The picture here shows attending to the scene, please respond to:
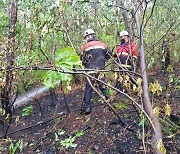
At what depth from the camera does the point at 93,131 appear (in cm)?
608

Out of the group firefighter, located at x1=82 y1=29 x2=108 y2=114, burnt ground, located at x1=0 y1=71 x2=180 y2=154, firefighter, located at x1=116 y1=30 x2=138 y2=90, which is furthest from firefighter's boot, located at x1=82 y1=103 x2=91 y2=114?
firefighter, located at x1=116 y1=30 x2=138 y2=90

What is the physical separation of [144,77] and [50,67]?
1.50m

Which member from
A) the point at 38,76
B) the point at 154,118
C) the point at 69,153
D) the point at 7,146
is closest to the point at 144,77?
the point at 154,118

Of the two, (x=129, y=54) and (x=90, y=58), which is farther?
(x=90, y=58)

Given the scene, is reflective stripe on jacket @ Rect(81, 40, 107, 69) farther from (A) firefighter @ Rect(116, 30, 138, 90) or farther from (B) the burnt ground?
(B) the burnt ground

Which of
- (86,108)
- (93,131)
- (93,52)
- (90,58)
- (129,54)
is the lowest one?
(93,131)

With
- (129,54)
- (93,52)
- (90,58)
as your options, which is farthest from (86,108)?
(129,54)

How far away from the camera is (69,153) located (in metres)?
5.52

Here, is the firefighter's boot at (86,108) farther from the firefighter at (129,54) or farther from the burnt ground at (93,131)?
the firefighter at (129,54)

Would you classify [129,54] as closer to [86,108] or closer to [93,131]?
[93,131]

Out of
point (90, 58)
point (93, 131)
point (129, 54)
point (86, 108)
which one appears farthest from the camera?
point (90, 58)

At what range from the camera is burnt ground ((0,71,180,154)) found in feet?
17.4

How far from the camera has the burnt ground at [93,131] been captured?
5.29 meters

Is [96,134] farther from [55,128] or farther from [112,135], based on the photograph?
[55,128]
